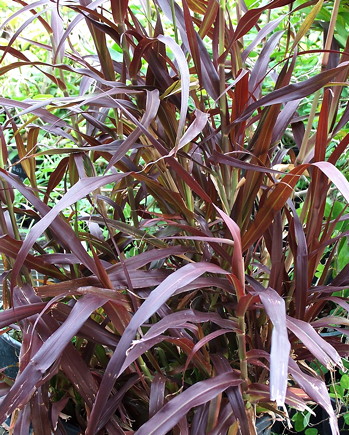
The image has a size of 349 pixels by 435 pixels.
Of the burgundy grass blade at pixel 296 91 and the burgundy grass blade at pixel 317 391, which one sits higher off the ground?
the burgundy grass blade at pixel 296 91

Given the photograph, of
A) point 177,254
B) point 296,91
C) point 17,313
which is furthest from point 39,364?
point 296,91

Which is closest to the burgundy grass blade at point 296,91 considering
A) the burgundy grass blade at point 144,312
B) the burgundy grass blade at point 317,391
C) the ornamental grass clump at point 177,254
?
the ornamental grass clump at point 177,254

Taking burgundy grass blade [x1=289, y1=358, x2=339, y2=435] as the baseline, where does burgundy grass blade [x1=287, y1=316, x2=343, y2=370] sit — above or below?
above

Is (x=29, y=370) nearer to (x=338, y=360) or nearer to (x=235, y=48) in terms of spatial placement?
(x=338, y=360)

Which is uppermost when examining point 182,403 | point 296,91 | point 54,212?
point 296,91

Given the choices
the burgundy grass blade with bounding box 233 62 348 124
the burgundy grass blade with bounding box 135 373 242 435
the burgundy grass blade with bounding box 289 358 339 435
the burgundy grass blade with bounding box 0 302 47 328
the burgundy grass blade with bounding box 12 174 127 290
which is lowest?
the burgundy grass blade with bounding box 135 373 242 435

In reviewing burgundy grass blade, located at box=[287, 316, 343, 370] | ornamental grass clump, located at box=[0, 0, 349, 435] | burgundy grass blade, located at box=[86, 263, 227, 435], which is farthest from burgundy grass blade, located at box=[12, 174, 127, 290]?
burgundy grass blade, located at box=[287, 316, 343, 370]

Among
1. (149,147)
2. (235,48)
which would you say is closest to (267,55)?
(235,48)

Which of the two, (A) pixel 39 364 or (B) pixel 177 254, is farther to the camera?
(B) pixel 177 254

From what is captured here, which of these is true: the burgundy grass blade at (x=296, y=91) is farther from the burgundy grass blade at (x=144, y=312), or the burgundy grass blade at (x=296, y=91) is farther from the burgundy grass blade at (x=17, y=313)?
the burgundy grass blade at (x=17, y=313)

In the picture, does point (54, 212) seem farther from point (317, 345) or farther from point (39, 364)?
point (317, 345)

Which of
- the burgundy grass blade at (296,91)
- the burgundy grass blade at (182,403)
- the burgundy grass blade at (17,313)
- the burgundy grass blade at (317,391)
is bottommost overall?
the burgundy grass blade at (182,403)

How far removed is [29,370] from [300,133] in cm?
59

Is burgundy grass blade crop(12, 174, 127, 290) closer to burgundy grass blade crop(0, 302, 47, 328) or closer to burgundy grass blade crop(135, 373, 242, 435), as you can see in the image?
burgundy grass blade crop(0, 302, 47, 328)
